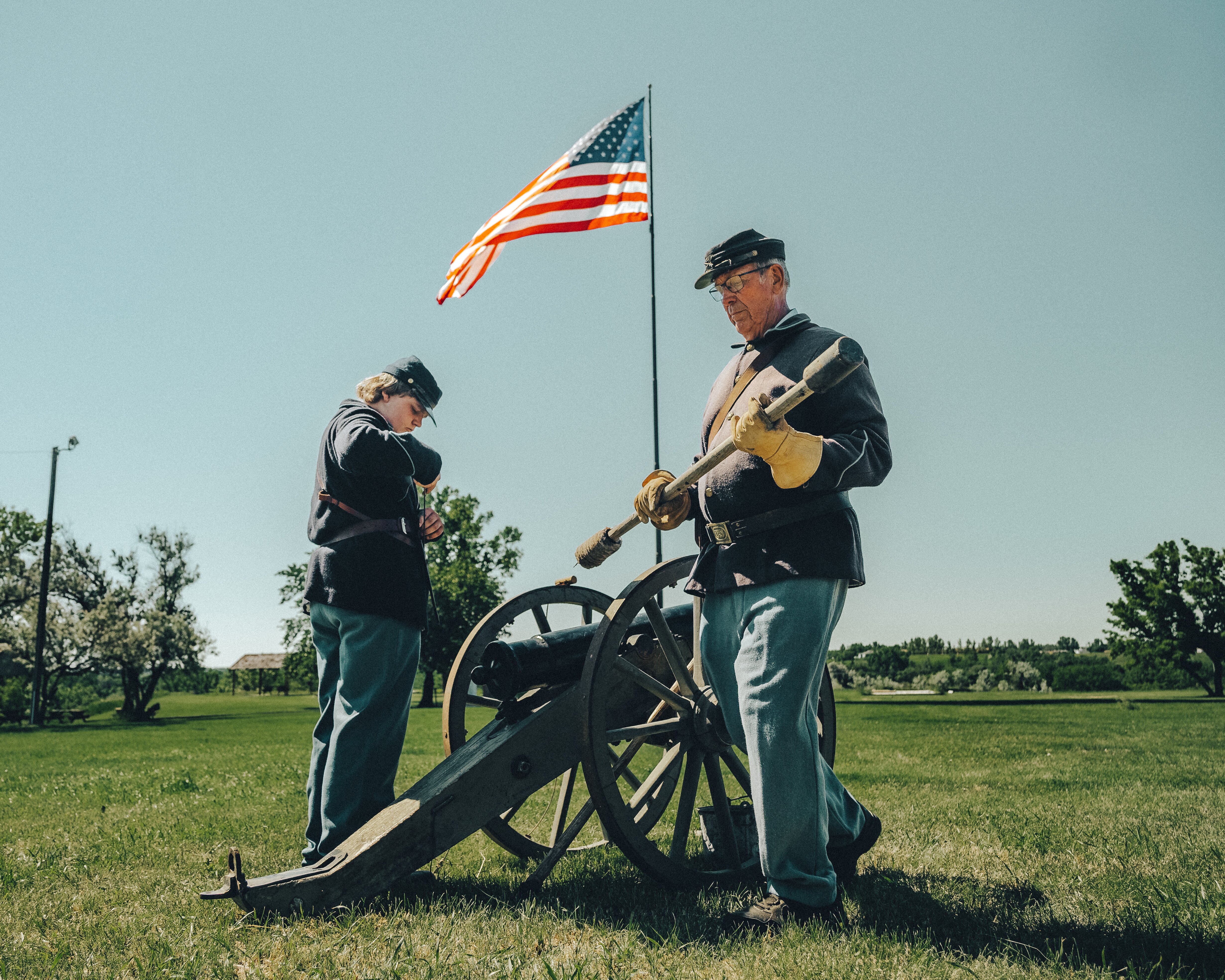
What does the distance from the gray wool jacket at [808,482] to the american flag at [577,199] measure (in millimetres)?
4010

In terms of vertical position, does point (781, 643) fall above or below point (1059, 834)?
above

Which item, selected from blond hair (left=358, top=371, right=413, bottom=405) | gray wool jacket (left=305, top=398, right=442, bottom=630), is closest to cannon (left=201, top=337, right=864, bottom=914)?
gray wool jacket (left=305, top=398, right=442, bottom=630)

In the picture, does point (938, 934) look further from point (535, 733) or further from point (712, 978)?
point (535, 733)

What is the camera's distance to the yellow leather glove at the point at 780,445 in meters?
2.51

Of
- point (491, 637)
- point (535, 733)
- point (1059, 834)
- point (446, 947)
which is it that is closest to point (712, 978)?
point (446, 947)

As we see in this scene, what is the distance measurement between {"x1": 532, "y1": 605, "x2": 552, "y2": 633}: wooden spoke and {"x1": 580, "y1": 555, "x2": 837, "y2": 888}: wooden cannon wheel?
76 cm

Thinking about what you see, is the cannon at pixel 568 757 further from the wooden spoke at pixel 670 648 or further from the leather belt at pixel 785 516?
the leather belt at pixel 785 516

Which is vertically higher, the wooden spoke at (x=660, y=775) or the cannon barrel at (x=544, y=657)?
the cannon barrel at (x=544, y=657)

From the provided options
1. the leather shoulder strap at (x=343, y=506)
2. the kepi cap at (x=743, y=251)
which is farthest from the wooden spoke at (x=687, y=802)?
the kepi cap at (x=743, y=251)

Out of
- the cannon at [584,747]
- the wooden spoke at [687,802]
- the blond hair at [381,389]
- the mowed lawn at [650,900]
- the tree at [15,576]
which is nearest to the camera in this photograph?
the mowed lawn at [650,900]

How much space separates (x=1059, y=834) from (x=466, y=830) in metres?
2.92

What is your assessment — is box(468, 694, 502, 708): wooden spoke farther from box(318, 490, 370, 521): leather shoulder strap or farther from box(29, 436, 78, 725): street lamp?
box(29, 436, 78, 725): street lamp

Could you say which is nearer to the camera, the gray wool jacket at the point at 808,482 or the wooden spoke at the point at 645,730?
the gray wool jacket at the point at 808,482

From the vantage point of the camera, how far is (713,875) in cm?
325
